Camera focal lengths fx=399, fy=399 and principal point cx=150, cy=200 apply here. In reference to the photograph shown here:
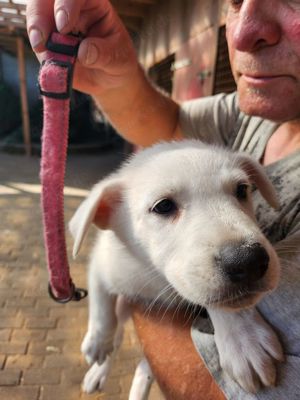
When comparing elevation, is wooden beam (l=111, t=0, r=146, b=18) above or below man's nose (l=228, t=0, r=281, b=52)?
below

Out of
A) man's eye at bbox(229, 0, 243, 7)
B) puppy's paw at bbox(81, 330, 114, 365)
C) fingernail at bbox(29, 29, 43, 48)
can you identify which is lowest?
puppy's paw at bbox(81, 330, 114, 365)

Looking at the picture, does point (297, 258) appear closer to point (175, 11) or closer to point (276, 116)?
point (276, 116)

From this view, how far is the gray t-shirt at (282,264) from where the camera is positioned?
0.95m

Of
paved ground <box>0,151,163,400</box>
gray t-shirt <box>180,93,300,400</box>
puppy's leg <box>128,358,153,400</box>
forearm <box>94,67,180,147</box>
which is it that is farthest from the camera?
paved ground <box>0,151,163,400</box>

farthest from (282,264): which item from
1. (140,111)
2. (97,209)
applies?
(140,111)

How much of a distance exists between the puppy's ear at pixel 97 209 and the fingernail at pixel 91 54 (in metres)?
0.45

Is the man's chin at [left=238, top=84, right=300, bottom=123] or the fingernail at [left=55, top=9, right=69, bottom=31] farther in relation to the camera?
the man's chin at [left=238, top=84, right=300, bottom=123]

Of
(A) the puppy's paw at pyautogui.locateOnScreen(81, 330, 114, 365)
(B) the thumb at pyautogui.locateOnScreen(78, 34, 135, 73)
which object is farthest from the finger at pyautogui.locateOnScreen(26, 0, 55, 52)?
(A) the puppy's paw at pyautogui.locateOnScreen(81, 330, 114, 365)

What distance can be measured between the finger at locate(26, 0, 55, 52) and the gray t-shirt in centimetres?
91

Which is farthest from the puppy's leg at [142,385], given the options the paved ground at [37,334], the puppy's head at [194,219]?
the puppy's head at [194,219]

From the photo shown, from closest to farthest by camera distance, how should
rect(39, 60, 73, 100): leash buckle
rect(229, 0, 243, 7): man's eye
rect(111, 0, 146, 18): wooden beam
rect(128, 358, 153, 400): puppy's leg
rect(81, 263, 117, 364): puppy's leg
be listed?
rect(39, 60, 73, 100): leash buckle < rect(229, 0, 243, 7): man's eye < rect(81, 263, 117, 364): puppy's leg < rect(128, 358, 153, 400): puppy's leg < rect(111, 0, 146, 18): wooden beam

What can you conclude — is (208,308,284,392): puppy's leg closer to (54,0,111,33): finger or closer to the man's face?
the man's face

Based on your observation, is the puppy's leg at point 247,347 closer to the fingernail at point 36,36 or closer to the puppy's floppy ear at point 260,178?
the puppy's floppy ear at point 260,178

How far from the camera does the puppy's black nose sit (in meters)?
0.99
